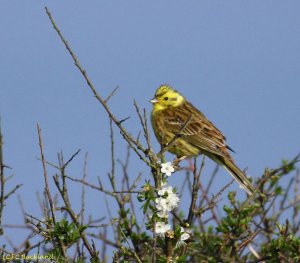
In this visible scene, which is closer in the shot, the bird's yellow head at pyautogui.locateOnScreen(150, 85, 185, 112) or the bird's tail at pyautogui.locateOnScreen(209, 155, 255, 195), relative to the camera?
the bird's tail at pyautogui.locateOnScreen(209, 155, 255, 195)

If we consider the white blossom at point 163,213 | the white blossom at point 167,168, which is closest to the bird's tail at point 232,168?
the white blossom at point 167,168

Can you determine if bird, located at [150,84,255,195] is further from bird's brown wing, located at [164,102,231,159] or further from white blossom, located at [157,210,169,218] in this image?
white blossom, located at [157,210,169,218]

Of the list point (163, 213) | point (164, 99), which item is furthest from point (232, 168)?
point (163, 213)

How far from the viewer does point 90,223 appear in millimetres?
5102

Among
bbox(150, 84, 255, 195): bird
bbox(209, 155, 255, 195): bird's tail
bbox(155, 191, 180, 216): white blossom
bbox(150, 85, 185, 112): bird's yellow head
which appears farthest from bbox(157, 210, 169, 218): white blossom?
bbox(150, 85, 185, 112): bird's yellow head

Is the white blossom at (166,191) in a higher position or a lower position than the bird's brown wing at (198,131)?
lower

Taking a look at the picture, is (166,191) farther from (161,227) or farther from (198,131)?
(198,131)

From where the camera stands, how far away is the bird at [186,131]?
9383 mm

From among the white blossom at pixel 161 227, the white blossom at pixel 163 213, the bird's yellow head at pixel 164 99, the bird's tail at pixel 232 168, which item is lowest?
the white blossom at pixel 161 227

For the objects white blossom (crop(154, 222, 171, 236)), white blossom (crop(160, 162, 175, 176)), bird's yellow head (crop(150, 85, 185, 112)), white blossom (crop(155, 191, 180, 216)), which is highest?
bird's yellow head (crop(150, 85, 185, 112))

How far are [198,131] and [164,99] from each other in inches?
35.3

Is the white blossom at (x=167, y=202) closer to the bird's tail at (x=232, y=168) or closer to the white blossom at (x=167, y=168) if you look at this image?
the white blossom at (x=167, y=168)

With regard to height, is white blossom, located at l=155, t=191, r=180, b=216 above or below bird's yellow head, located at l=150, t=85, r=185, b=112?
below

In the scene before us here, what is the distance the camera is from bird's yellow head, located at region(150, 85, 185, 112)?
10.3 metres
